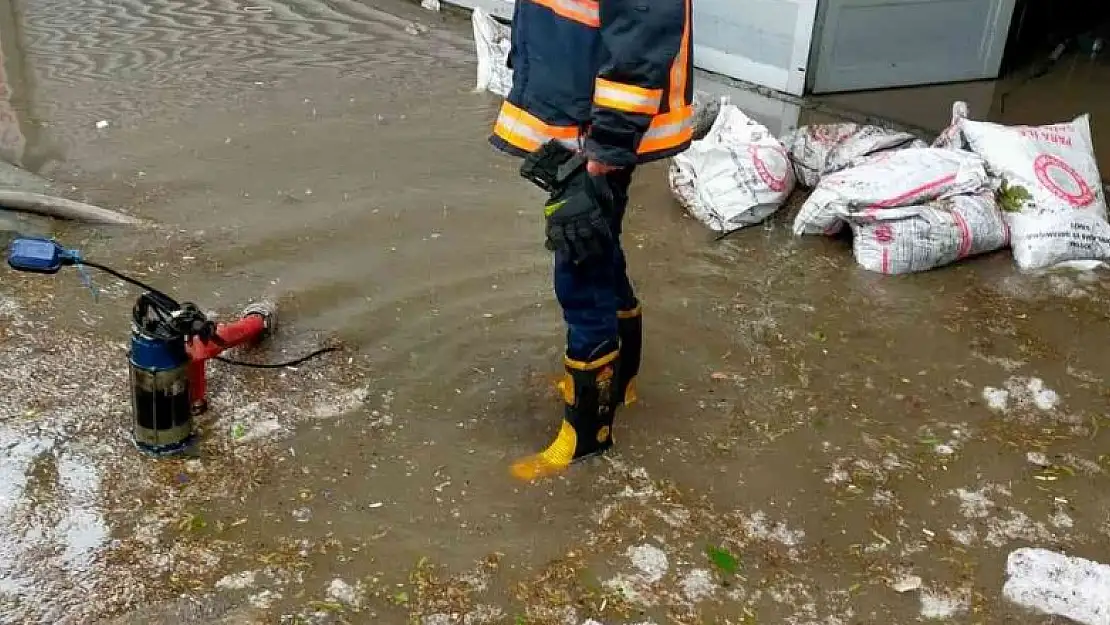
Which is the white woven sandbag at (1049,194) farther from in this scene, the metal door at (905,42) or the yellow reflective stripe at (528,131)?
→ the yellow reflective stripe at (528,131)

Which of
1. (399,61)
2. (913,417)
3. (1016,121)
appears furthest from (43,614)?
(1016,121)

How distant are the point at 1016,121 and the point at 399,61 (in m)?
3.55

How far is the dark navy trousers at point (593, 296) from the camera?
8.33ft

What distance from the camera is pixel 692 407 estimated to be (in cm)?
310

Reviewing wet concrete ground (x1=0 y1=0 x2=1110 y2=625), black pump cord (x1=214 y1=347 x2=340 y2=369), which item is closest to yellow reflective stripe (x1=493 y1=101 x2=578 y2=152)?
wet concrete ground (x1=0 y1=0 x2=1110 y2=625)

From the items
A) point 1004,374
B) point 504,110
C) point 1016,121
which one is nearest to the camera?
point 504,110

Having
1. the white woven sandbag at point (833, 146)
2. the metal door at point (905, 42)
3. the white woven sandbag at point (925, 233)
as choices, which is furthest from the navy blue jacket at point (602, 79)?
the metal door at point (905, 42)

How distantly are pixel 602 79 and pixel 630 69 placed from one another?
70mm

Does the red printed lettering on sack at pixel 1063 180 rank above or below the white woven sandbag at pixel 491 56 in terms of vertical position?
above

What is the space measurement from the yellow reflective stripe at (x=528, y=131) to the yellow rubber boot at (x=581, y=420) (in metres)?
0.56

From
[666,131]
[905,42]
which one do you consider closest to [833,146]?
[905,42]

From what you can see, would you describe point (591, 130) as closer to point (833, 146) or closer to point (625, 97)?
point (625, 97)

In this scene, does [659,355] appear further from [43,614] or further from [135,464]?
[43,614]

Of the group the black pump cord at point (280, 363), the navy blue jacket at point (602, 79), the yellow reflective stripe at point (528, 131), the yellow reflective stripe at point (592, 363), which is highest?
the navy blue jacket at point (602, 79)
